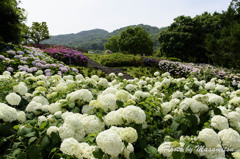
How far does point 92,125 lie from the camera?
1862 mm

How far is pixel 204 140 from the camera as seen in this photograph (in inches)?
64.6

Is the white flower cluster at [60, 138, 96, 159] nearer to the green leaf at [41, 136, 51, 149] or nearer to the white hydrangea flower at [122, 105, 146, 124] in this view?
the green leaf at [41, 136, 51, 149]

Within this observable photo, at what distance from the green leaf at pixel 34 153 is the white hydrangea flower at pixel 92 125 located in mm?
520

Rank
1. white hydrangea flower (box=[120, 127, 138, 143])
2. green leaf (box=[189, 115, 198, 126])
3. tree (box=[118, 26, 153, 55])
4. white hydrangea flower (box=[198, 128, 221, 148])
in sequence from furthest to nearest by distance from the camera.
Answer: tree (box=[118, 26, 153, 55]), green leaf (box=[189, 115, 198, 126]), white hydrangea flower (box=[198, 128, 221, 148]), white hydrangea flower (box=[120, 127, 138, 143])

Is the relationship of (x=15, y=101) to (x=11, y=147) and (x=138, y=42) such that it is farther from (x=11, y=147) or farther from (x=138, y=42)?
(x=138, y=42)

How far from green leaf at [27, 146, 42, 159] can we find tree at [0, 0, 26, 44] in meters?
11.4

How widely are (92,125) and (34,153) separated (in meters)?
0.63

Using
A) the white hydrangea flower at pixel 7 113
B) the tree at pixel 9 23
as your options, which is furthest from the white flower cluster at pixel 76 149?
the tree at pixel 9 23

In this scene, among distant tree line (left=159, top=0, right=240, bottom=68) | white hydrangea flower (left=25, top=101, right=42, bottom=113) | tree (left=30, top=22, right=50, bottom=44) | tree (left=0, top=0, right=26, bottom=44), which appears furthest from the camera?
tree (left=30, top=22, right=50, bottom=44)

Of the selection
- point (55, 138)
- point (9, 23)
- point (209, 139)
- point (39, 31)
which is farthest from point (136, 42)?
point (55, 138)

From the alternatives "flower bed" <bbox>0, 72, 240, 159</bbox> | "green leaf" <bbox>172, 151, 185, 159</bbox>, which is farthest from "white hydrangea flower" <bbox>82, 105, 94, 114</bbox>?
"green leaf" <bbox>172, 151, 185, 159</bbox>

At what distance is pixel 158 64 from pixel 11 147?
16.5m

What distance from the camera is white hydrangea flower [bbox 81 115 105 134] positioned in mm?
1862

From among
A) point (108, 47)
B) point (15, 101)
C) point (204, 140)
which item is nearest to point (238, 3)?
point (204, 140)
